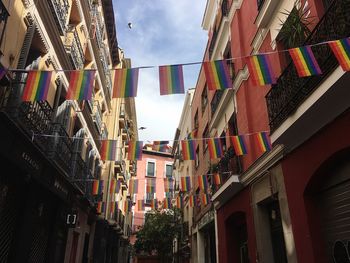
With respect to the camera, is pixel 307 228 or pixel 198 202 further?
pixel 198 202

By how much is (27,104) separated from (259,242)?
6.98 meters

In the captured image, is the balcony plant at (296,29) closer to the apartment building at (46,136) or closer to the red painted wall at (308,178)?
the red painted wall at (308,178)

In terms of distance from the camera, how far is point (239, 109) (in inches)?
465

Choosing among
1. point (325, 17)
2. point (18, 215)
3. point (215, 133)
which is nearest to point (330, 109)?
point (325, 17)

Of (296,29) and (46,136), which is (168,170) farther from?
(296,29)

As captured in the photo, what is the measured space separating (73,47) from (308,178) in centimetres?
881

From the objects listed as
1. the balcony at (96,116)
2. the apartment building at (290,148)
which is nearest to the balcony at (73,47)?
the balcony at (96,116)

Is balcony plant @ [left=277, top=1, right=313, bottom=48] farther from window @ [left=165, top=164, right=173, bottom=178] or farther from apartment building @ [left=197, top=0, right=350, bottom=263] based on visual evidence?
window @ [left=165, top=164, right=173, bottom=178]

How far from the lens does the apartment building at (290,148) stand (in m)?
5.86

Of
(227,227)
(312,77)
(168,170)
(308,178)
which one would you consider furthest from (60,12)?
(168,170)

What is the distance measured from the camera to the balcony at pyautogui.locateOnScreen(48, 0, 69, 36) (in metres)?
9.43

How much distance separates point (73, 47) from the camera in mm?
11609

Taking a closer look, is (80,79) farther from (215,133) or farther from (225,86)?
(215,133)

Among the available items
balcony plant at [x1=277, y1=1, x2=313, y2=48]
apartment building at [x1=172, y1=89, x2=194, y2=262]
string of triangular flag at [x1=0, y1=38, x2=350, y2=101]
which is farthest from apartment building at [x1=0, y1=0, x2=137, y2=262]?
apartment building at [x1=172, y1=89, x2=194, y2=262]
